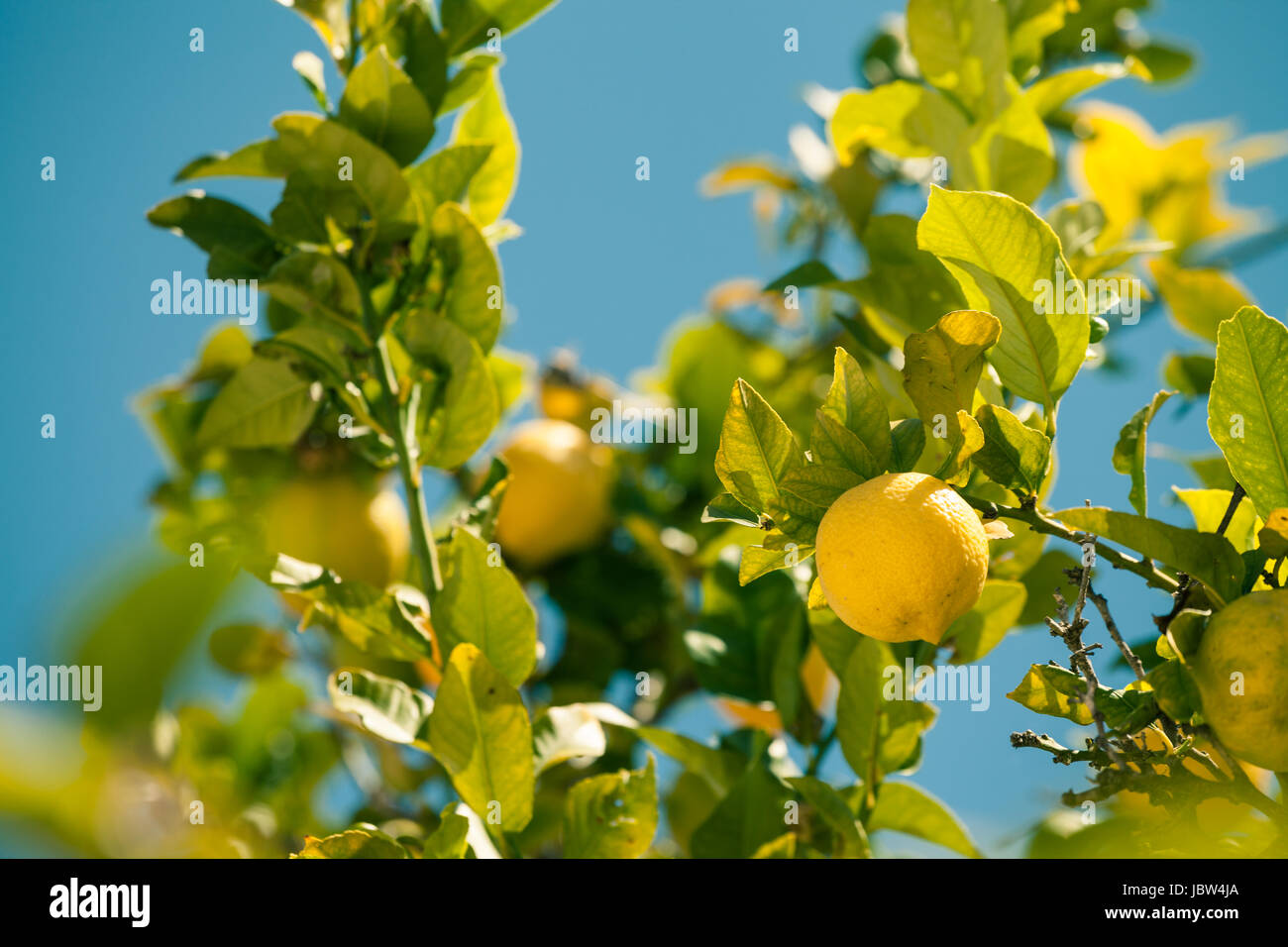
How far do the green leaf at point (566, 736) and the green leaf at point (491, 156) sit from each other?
0.69 m

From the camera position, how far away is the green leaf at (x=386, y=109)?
126 cm

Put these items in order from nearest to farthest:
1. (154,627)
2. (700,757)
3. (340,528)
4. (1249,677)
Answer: (154,627) < (1249,677) < (700,757) < (340,528)

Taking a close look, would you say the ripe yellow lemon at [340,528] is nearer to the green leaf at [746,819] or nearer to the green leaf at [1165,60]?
the green leaf at [746,819]

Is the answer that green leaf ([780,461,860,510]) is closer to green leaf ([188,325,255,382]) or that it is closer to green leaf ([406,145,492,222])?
green leaf ([406,145,492,222])

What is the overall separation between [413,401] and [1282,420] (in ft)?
3.01

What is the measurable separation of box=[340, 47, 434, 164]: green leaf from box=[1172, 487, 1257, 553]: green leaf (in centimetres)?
95

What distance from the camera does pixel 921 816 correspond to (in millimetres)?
1163

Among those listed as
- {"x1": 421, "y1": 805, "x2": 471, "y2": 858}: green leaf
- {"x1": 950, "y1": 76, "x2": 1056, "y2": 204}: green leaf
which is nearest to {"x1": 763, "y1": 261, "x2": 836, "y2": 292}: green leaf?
{"x1": 950, "y1": 76, "x2": 1056, "y2": 204}: green leaf

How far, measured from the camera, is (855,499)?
742 mm

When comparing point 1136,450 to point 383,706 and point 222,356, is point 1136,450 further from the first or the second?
point 222,356

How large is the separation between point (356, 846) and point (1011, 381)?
0.69m

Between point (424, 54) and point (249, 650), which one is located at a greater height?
point (424, 54)

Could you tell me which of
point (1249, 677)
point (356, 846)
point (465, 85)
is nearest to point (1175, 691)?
point (1249, 677)
